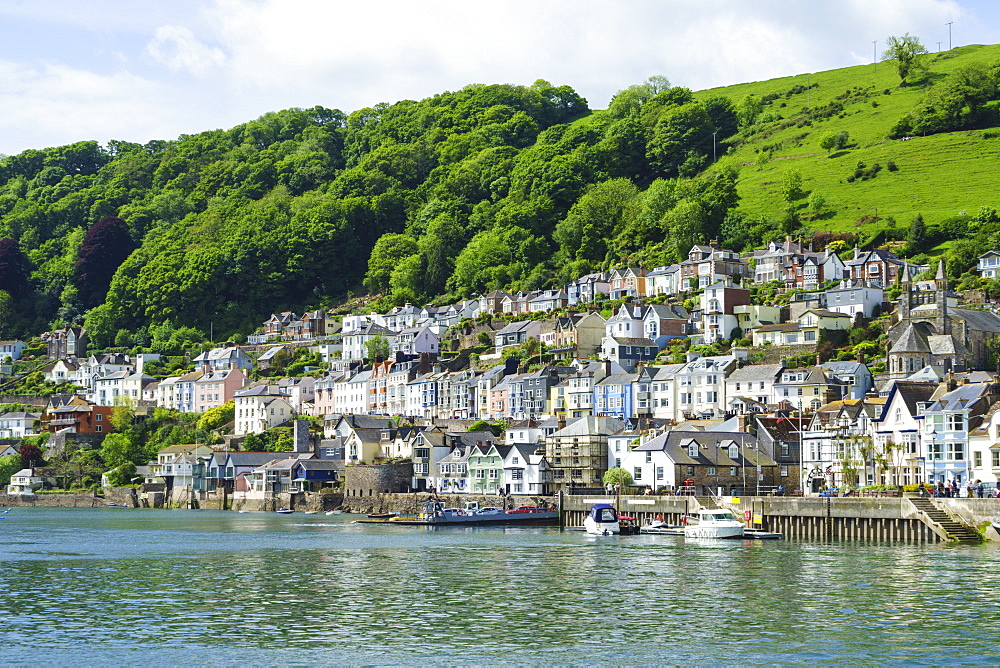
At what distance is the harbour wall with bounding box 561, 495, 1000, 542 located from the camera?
5772cm

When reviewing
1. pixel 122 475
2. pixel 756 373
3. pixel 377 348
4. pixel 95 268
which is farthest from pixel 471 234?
pixel 756 373

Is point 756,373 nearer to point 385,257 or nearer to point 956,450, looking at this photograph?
point 956,450

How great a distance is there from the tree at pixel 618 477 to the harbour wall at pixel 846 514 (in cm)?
899

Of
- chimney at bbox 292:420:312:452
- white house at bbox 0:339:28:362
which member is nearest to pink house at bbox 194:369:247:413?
chimney at bbox 292:420:312:452

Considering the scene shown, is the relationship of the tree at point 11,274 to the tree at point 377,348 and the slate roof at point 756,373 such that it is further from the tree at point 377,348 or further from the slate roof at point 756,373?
the slate roof at point 756,373

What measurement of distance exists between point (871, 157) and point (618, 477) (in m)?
84.2

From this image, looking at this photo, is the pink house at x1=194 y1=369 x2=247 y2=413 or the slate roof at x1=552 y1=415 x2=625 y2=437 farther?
the pink house at x1=194 y1=369 x2=247 y2=413

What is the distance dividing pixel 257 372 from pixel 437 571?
99.8 meters

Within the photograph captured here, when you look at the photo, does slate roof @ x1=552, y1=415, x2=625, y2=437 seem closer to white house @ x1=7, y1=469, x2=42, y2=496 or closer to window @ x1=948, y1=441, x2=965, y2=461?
window @ x1=948, y1=441, x2=965, y2=461

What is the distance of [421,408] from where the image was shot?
4902 inches

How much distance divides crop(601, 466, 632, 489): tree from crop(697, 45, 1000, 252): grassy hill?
52.0 meters

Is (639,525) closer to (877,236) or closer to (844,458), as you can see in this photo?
(844,458)

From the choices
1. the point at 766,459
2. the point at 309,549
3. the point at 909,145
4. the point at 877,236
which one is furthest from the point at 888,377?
the point at 909,145

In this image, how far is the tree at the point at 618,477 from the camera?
273 feet
